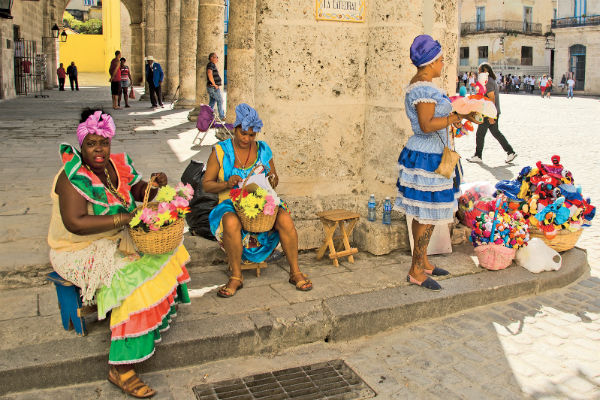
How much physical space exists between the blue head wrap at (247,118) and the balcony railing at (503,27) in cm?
5176

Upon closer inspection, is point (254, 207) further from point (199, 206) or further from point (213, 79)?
point (213, 79)

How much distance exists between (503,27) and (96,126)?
5443 centimetres

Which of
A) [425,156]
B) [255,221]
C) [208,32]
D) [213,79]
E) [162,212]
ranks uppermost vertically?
[208,32]

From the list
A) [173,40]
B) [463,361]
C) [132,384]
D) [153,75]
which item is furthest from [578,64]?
[132,384]

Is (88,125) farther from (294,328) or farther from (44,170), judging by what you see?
(44,170)

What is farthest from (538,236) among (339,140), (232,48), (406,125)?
(232,48)

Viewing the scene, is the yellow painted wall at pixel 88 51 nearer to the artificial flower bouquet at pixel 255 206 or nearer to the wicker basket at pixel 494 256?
the artificial flower bouquet at pixel 255 206

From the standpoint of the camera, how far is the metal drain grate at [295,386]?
3633 millimetres

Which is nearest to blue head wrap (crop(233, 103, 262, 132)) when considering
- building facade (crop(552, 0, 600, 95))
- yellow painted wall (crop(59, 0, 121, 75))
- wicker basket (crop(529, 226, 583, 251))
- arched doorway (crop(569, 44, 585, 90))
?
wicker basket (crop(529, 226, 583, 251))

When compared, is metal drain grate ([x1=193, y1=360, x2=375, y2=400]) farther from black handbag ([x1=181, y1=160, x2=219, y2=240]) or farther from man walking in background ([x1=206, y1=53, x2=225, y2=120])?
man walking in background ([x1=206, y1=53, x2=225, y2=120])

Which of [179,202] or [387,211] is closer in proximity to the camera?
[179,202]

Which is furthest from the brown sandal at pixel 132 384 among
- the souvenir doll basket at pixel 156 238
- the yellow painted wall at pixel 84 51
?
the yellow painted wall at pixel 84 51

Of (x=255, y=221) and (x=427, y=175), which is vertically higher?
(x=427, y=175)

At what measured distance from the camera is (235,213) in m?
4.81
